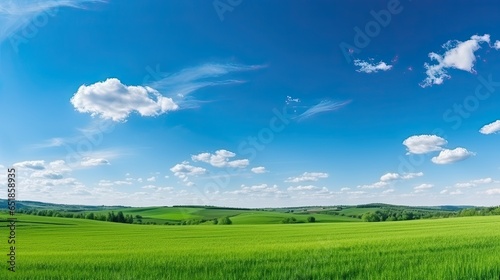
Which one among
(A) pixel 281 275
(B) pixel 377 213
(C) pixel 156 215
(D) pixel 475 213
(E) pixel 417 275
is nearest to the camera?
(E) pixel 417 275

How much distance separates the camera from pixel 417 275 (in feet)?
30.1

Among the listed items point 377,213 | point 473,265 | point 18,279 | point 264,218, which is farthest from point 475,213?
point 18,279

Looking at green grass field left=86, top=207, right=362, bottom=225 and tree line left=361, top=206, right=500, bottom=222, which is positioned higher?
tree line left=361, top=206, right=500, bottom=222

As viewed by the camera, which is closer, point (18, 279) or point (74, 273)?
point (18, 279)

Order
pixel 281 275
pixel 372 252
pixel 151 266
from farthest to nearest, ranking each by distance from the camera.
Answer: pixel 372 252
pixel 151 266
pixel 281 275

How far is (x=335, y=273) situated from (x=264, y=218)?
317ft

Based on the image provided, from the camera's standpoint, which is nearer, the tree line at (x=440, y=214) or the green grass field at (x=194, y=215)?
the tree line at (x=440, y=214)

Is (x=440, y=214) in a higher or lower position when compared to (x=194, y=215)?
higher

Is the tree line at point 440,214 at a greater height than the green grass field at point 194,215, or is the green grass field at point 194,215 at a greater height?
the tree line at point 440,214

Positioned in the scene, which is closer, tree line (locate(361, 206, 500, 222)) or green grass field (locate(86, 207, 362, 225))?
tree line (locate(361, 206, 500, 222))

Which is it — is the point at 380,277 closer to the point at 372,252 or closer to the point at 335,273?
the point at 335,273

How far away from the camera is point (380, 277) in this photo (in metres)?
9.30

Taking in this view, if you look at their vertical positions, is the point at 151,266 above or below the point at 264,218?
above

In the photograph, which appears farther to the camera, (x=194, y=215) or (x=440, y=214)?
(x=194, y=215)
